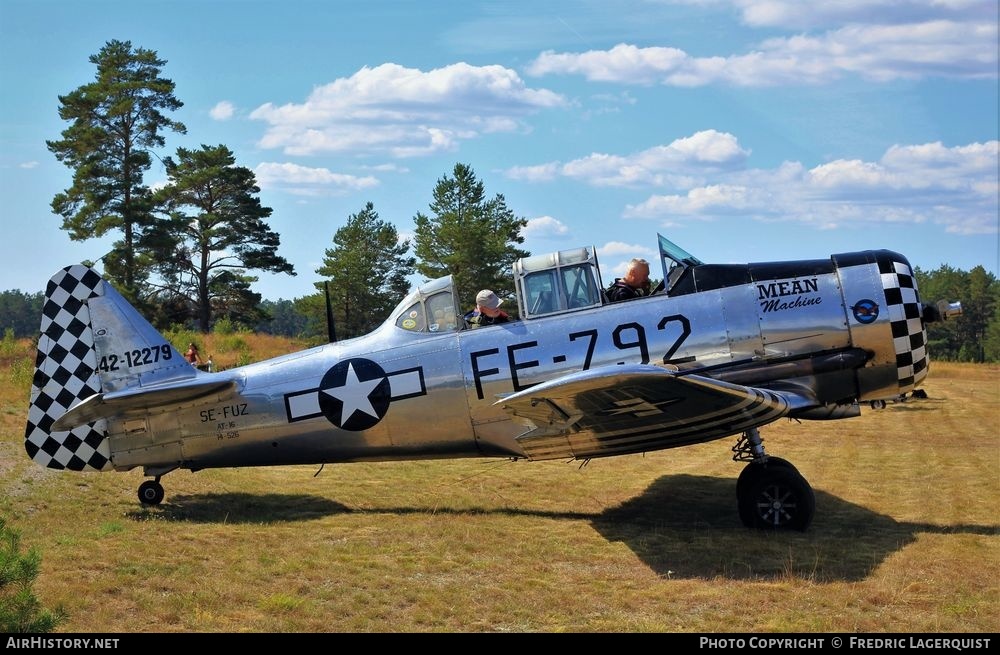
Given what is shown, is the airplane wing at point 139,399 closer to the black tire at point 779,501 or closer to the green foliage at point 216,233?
the black tire at point 779,501

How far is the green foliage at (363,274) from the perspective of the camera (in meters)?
38.8

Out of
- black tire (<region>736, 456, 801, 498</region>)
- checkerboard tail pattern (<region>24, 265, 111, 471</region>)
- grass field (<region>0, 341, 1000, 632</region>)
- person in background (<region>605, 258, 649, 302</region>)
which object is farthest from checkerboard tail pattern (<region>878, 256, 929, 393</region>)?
checkerboard tail pattern (<region>24, 265, 111, 471</region>)

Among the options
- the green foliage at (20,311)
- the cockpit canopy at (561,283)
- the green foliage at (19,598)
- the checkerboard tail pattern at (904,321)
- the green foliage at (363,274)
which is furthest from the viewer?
the green foliage at (20,311)

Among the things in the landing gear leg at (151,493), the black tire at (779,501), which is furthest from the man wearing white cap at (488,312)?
the landing gear leg at (151,493)

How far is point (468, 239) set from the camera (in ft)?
120

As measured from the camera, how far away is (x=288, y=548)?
7773 millimetres

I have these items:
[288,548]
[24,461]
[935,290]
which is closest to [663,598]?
[288,548]

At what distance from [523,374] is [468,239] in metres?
28.2

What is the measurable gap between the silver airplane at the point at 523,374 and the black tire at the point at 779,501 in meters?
0.02

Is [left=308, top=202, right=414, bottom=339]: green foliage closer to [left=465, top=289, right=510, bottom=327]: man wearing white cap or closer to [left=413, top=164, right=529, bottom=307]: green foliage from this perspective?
[left=413, top=164, right=529, bottom=307]: green foliage

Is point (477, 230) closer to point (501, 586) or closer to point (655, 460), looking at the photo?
point (655, 460)

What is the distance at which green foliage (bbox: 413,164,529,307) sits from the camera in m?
36.1

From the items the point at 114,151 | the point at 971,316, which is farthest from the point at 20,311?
the point at 971,316

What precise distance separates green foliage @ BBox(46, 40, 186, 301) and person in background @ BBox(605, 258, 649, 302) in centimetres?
3027
